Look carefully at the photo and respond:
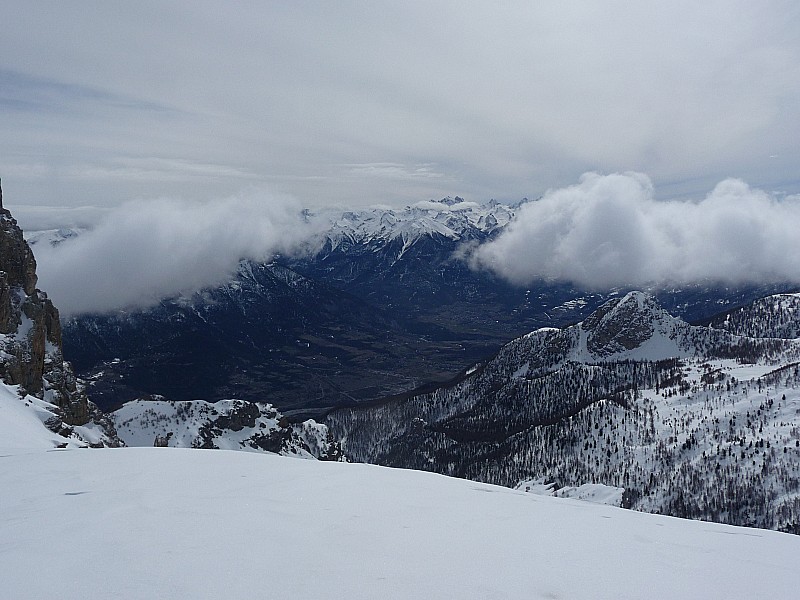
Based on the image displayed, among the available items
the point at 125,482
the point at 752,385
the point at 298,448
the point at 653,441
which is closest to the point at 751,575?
the point at 125,482

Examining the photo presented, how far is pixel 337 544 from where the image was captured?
833 cm

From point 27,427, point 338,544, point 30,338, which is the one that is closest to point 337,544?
point 338,544

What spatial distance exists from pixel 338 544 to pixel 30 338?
222 ft

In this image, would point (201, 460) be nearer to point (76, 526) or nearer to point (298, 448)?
point (76, 526)

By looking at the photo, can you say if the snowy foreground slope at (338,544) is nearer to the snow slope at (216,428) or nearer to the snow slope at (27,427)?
the snow slope at (27,427)

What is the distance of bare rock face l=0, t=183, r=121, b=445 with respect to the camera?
56.3 m

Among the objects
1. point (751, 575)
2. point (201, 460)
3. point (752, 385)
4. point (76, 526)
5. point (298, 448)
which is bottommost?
point (298, 448)

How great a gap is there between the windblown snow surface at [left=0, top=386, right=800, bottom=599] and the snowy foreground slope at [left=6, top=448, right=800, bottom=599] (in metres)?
0.03

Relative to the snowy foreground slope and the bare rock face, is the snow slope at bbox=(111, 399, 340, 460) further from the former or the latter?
the snowy foreground slope

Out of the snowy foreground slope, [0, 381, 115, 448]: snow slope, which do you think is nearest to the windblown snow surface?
the snowy foreground slope

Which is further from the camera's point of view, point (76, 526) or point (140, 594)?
point (76, 526)

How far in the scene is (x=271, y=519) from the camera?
9.58 m

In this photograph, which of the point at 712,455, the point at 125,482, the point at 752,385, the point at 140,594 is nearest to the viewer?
the point at 140,594

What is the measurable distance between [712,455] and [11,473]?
17316 cm
